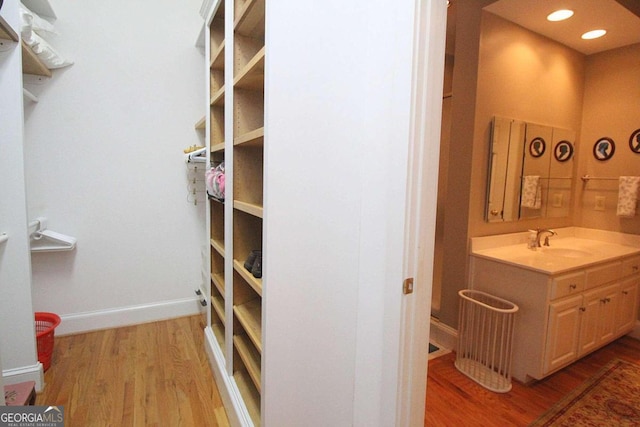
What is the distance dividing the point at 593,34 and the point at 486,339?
240 cm

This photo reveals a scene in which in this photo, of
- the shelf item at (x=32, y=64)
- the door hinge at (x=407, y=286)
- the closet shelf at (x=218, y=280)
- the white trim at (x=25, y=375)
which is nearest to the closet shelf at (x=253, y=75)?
the door hinge at (x=407, y=286)

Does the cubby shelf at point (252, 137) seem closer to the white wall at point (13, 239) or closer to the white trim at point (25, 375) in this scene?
the white wall at point (13, 239)

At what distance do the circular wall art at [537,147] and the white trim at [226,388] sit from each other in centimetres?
263

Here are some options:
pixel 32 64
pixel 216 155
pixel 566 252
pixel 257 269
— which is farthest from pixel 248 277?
pixel 566 252

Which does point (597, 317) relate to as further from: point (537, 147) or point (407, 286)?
point (407, 286)

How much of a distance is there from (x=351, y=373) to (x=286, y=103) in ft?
3.44

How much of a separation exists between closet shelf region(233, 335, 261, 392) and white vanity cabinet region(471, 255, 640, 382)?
62.4 inches

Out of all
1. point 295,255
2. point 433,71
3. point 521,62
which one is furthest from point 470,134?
point 295,255

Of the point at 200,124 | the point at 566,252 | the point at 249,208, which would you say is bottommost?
the point at 566,252

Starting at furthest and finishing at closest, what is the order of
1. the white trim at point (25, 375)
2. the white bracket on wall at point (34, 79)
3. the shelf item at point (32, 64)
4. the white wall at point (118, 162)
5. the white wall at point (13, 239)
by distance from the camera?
the white wall at point (118, 162)
the white bracket on wall at point (34, 79)
the shelf item at point (32, 64)
the white trim at point (25, 375)
the white wall at point (13, 239)

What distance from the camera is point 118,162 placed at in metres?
2.51

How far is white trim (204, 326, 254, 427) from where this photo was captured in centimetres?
142

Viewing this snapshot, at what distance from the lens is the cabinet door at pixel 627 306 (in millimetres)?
2361

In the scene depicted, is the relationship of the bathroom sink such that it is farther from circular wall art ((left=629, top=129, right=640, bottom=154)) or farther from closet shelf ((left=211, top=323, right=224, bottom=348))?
closet shelf ((left=211, top=323, right=224, bottom=348))
